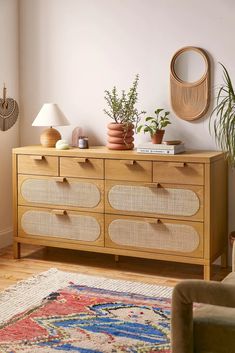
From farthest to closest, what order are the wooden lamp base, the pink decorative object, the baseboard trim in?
the baseboard trim < the pink decorative object < the wooden lamp base

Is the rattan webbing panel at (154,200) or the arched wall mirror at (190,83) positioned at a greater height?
the arched wall mirror at (190,83)

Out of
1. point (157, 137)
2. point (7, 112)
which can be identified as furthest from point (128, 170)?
point (7, 112)

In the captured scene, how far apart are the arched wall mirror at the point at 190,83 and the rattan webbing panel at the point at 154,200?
67cm

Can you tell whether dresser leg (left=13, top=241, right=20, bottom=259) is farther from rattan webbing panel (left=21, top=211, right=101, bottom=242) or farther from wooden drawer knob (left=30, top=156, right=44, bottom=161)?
Result: wooden drawer knob (left=30, top=156, right=44, bottom=161)

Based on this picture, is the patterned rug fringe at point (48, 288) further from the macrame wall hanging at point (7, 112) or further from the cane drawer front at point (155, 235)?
the macrame wall hanging at point (7, 112)

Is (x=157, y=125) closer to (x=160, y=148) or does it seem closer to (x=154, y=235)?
(x=160, y=148)

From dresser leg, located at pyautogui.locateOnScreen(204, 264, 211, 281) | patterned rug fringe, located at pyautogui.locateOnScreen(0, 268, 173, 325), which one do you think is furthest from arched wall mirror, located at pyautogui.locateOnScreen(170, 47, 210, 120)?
patterned rug fringe, located at pyautogui.locateOnScreen(0, 268, 173, 325)

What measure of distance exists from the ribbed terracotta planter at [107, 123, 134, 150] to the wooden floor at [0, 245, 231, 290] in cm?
86

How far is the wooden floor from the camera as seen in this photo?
168 inches

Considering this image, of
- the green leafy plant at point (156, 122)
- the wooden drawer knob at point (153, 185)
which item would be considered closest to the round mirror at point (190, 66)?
the green leafy plant at point (156, 122)

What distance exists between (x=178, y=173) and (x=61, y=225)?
0.99 metres

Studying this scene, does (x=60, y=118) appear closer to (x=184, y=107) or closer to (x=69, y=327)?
(x=184, y=107)

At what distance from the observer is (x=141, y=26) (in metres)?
4.61

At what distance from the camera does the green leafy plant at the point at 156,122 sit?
14.3 feet
